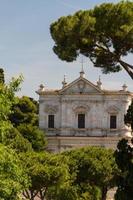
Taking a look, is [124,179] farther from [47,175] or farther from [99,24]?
[47,175]

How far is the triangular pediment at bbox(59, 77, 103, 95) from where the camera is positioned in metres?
55.3

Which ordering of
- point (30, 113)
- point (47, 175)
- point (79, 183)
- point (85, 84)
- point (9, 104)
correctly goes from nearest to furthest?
1. point (9, 104)
2. point (47, 175)
3. point (79, 183)
4. point (85, 84)
5. point (30, 113)

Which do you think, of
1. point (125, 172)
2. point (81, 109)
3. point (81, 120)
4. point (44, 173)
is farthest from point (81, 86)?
point (125, 172)

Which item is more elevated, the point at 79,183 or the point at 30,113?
the point at 30,113

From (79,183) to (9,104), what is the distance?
832 inches

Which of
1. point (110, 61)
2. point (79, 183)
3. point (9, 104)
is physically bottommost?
point (79, 183)

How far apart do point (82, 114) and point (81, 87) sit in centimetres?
219

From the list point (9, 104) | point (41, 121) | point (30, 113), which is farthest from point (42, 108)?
point (9, 104)

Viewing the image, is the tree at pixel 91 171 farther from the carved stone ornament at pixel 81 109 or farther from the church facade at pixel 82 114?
the carved stone ornament at pixel 81 109

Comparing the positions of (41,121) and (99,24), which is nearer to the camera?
(99,24)

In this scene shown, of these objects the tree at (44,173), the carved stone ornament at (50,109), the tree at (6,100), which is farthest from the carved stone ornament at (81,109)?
the tree at (6,100)

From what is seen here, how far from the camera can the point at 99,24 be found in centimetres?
2155

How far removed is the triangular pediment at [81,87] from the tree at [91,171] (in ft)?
50.6

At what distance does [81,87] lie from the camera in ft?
182
